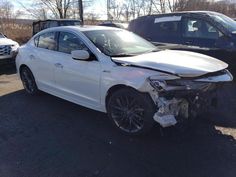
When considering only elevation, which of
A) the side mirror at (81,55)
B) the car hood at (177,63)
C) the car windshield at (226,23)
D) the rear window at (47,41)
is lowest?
the car hood at (177,63)

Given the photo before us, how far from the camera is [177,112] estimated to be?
15.4ft

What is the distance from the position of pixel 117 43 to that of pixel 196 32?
356cm

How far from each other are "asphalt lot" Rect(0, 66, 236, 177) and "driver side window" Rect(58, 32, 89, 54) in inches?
44.4

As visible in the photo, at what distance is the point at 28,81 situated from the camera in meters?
7.44

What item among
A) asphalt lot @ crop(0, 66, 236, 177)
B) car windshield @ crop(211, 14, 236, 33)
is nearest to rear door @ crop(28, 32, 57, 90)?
asphalt lot @ crop(0, 66, 236, 177)

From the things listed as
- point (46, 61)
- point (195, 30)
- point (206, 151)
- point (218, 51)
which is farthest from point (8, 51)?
point (206, 151)

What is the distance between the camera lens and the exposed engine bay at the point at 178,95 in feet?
14.8

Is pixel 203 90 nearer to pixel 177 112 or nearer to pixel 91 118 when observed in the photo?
pixel 177 112

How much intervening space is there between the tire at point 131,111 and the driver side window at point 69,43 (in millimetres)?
1157

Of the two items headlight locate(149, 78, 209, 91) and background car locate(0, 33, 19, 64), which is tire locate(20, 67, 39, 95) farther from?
background car locate(0, 33, 19, 64)

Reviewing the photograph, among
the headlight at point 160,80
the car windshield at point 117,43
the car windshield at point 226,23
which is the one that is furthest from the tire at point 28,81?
the car windshield at point 226,23

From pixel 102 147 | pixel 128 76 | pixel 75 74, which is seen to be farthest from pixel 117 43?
pixel 102 147

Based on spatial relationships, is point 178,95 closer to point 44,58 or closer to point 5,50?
point 44,58

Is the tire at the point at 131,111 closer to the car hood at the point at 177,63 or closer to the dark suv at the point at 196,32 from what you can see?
the car hood at the point at 177,63
